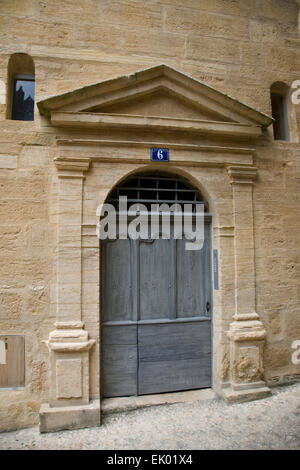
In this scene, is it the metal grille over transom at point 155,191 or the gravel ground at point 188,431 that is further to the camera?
the metal grille over transom at point 155,191

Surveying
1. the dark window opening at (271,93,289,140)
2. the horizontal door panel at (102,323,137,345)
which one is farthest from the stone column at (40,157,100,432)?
the dark window opening at (271,93,289,140)

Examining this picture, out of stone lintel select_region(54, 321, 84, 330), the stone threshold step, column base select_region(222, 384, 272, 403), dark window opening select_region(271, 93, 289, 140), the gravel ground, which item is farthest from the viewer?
dark window opening select_region(271, 93, 289, 140)

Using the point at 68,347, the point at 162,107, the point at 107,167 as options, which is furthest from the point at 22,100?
the point at 68,347

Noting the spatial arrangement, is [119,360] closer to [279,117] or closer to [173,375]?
[173,375]

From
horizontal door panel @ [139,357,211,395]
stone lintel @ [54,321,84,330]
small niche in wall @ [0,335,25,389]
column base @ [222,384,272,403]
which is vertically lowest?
column base @ [222,384,272,403]

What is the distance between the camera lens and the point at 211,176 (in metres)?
3.49

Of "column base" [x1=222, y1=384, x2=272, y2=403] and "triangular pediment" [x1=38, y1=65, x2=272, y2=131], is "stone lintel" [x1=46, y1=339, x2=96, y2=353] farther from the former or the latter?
"triangular pediment" [x1=38, y1=65, x2=272, y2=131]

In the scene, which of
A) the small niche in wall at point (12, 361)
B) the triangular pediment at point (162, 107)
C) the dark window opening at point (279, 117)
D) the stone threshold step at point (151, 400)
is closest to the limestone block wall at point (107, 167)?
the small niche in wall at point (12, 361)

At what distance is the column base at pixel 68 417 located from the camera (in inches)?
113

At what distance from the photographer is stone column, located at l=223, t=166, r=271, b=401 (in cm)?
337

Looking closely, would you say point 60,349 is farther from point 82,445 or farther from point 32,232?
point 32,232

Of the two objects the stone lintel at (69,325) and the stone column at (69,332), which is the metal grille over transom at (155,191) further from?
the stone lintel at (69,325)

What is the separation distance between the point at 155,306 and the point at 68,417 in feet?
4.79

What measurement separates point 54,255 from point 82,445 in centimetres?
187
